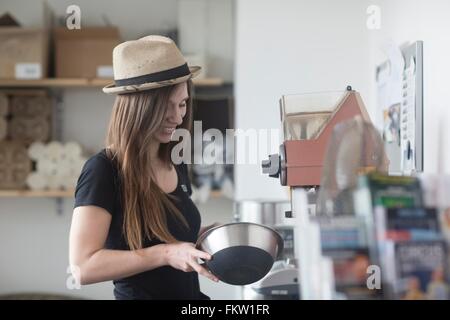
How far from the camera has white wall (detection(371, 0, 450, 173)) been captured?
4.38ft

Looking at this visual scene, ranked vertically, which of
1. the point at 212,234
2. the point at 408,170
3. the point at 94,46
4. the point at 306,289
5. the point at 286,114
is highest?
the point at 94,46

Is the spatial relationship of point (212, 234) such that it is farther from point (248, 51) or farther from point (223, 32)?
point (223, 32)

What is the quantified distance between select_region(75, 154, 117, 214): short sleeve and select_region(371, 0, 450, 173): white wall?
2.55ft

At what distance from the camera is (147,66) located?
1.30m

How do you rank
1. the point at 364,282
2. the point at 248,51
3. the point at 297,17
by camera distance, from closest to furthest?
the point at 364,282, the point at 297,17, the point at 248,51

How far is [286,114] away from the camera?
4.41ft

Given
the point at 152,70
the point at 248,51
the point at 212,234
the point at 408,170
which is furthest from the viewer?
the point at 248,51

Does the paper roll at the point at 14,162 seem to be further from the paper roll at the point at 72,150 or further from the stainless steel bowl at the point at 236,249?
the stainless steel bowl at the point at 236,249

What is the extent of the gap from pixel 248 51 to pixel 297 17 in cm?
20

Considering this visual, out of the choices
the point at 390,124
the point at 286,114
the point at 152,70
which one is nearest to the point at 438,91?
the point at 390,124

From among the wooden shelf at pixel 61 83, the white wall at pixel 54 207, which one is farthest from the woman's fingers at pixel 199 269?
the wooden shelf at pixel 61 83

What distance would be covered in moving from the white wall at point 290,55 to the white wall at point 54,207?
8.8 inches

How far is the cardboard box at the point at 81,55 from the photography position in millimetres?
2014

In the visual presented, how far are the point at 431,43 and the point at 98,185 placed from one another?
0.87 metres
